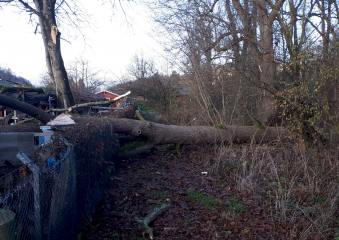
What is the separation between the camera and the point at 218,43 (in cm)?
1433

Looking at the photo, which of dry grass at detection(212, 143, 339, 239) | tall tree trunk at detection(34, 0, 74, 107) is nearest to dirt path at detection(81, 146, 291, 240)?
dry grass at detection(212, 143, 339, 239)

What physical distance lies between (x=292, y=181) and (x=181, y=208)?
7.64 feet

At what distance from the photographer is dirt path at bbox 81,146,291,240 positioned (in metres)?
6.59

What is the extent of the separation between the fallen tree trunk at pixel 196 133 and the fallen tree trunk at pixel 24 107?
6.97 ft

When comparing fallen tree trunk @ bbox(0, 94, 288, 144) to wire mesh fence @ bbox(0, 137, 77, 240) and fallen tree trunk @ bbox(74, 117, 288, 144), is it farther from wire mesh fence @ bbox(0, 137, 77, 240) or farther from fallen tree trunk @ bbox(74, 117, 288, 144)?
wire mesh fence @ bbox(0, 137, 77, 240)

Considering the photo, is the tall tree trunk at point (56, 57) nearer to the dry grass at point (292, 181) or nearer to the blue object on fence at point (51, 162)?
the dry grass at point (292, 181)

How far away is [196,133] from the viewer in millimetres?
13062

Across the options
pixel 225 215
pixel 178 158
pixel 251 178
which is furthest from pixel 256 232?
pixel 178 158

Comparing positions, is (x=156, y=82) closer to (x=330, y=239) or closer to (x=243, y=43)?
(x=243, y=43)

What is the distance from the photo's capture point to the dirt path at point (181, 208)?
6.59 m

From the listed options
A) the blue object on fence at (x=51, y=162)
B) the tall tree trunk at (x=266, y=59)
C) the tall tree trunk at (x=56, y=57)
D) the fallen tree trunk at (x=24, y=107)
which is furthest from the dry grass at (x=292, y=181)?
the tall tree trunk at (x=56, y=57)

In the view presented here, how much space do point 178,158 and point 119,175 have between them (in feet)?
9.12

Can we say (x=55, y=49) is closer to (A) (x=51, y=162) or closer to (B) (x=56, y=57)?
(B) (x=56, y=57)

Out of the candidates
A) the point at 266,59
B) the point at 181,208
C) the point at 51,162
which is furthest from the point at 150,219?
the point at 266,59
